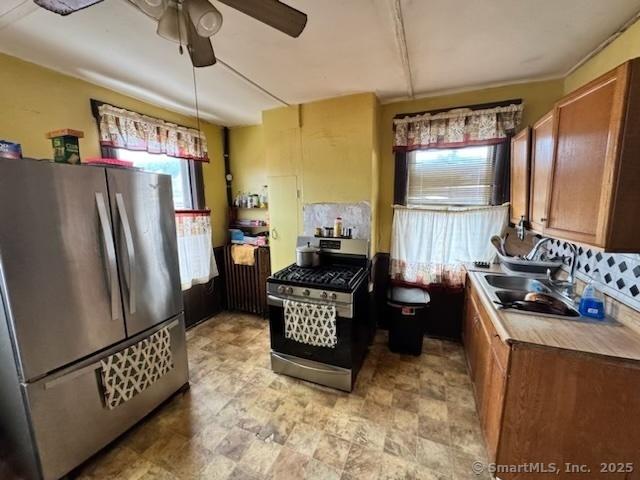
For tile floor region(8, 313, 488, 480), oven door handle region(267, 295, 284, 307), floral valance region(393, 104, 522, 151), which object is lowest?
tile floor region(8, 313, 488, 480)

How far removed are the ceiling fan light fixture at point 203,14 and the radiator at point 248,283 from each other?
8.02 feet

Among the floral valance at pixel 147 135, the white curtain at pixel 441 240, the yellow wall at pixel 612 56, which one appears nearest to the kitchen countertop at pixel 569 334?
the white curtain at pixel 441 240

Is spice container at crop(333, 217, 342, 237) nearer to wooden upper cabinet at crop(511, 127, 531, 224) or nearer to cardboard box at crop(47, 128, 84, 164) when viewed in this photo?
wooden upper cabinet at crop(511, 127, 531, 224)

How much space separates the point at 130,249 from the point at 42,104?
4.67 feet

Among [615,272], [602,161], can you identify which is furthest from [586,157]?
[615,272]

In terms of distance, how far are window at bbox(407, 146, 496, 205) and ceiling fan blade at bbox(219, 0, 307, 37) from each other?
1.94 meters

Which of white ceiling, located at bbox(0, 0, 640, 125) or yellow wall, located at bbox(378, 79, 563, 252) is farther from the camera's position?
yellow wall, located at bbox(378, 79, 563, 252)

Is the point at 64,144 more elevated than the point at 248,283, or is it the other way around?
the point at 64,144

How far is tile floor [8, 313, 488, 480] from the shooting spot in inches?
59.4

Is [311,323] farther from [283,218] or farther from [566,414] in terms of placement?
[566,414]

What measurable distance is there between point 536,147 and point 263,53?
6.49 ft

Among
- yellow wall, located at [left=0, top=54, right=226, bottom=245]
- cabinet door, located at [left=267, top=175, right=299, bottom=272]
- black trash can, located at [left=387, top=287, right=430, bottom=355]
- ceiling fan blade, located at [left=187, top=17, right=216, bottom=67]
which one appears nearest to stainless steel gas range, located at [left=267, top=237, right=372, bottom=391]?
black trash can, located at [left=387, top=287, right=430, bottom=355]

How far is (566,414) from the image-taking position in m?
1.22

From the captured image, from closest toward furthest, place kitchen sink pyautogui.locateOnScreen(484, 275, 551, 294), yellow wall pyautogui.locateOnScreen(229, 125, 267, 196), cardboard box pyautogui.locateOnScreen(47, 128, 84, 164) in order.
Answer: cardboard box pyautogui.locateOnScreen(47, 128, 84, 164), kitchen sink pyautogui.locateOnScreen(484, 275, 551, 294), yellow wall pyautogui.locateOnScreen(229, 125, 267, 196)
